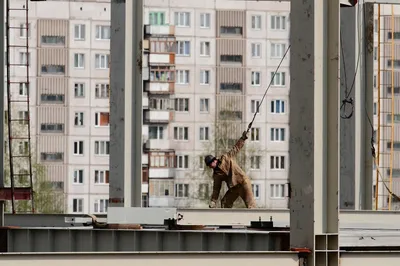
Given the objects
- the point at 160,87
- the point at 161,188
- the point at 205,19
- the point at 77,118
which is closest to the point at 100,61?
the point at 77,118

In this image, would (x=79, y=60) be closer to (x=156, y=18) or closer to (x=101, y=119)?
(x=101, y=119)

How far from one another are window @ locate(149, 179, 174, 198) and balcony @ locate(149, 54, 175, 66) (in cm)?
665

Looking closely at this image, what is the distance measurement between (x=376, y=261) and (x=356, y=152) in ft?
36.8

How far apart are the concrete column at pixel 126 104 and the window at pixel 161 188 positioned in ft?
220

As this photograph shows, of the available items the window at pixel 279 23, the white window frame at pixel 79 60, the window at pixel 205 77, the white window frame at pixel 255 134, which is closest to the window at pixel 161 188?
the white window frame at pixel 255 134

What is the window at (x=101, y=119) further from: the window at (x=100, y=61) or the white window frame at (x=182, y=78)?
the white window frame at (x=182, y=78)

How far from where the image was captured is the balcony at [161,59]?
299 feet

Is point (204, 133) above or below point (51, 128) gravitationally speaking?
below

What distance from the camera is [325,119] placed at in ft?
54.9

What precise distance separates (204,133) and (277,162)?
15.9 ft

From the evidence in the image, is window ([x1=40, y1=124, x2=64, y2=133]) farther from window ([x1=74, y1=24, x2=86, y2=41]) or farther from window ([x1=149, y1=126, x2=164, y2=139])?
window ([x1=149, y1=126, x2=164, y2=139])

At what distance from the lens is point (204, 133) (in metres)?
89.9

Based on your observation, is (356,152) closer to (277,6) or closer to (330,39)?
(330,39)

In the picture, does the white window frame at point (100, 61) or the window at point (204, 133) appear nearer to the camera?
the window at point (204, 133)
